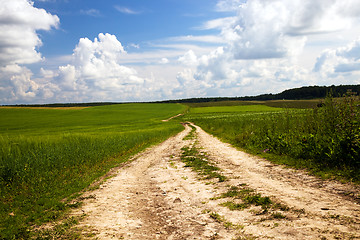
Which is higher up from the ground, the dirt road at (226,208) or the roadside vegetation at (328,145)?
the roadside vegetation at (328,145)

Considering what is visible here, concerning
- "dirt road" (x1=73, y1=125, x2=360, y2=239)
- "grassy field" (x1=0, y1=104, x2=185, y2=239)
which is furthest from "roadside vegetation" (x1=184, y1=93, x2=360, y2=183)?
"grassy field" (x1=0, y1=104, x2=185, y2=239)

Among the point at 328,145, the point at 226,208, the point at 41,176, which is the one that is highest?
the point at 328,145

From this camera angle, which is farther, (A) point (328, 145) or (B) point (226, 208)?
(A) point (328, 145)

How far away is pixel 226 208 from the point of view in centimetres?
604

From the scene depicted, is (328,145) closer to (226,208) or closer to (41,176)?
(226,208)

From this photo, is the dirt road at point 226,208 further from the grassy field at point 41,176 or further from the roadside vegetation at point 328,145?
the grassy field at point 41,176

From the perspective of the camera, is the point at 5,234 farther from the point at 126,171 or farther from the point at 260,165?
the point at 260,165

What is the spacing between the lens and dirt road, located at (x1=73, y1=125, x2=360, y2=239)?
466 cm

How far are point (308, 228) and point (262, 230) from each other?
83cm

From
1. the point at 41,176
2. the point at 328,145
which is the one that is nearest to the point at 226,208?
the point at 328,145

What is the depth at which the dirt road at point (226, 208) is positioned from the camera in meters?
4.66

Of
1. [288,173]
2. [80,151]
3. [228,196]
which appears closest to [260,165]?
[288,173]

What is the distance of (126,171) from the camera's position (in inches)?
468

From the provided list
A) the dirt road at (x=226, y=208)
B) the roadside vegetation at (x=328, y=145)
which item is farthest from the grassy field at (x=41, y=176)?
the roadside vegetation at (x=328, y=145)
